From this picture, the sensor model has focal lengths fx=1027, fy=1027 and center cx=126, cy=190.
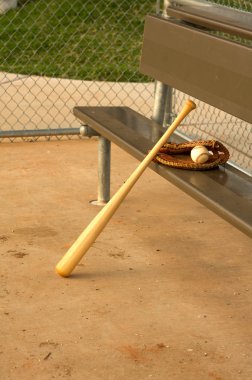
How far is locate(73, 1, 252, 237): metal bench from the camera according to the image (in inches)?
169

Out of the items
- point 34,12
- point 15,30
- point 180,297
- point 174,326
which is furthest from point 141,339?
point 34,12

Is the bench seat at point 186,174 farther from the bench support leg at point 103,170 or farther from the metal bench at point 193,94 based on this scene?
the bench support leg at point 103,170

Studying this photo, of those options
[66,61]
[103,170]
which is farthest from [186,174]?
[66,61]

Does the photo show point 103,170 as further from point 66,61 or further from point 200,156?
point 66,61

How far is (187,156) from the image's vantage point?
482cm

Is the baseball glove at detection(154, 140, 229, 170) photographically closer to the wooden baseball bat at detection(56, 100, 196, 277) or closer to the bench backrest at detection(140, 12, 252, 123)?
the wooden baseball bat at detection(56, 100, 196, 277)

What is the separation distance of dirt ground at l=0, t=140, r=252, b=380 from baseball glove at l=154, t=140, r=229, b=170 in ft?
1.62

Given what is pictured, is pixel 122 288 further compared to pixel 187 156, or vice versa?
pixel 187 156

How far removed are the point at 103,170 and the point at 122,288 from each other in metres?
1.20

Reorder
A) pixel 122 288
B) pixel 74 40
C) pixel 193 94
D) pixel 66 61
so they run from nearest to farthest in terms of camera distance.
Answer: pixel 122 288, pixel 193 94, pixel 66 61, pixel 74 40

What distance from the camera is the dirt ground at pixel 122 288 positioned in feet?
12.6

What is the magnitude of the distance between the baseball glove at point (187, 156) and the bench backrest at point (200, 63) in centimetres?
22

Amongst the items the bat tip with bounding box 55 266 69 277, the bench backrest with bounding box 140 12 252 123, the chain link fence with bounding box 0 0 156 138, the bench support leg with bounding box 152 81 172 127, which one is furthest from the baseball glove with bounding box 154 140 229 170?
the chain link fence with bounding box 0 0 156 138

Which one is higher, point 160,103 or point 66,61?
point 160,103
